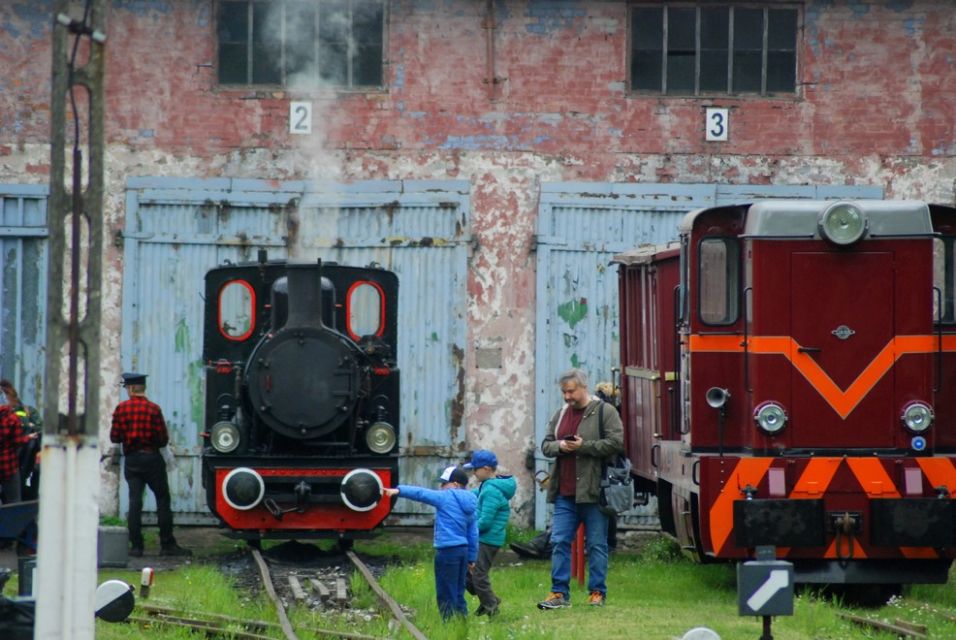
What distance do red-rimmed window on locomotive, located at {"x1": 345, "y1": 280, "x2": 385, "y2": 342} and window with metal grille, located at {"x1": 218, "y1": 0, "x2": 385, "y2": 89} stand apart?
2988mm

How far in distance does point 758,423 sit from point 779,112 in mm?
7310

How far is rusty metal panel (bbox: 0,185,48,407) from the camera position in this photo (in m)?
18.1

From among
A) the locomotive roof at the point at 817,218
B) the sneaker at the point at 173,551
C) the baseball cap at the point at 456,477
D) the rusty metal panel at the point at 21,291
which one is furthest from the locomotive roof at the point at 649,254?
the rusty metal panel at the point at 21,291

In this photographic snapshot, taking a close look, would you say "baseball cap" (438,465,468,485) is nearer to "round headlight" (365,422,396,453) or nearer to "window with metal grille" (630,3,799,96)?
"round headlight" (365,422,396,453)

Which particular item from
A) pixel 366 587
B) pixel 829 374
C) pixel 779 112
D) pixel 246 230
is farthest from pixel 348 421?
pixel 779 112

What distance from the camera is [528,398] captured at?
18.6 m

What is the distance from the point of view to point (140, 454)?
52.7 feet

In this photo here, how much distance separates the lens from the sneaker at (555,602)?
11.9 metres

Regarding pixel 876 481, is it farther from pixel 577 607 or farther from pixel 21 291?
pixel 21 291

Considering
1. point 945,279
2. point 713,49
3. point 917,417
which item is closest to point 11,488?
point 917,417

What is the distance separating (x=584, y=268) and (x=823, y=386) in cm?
648

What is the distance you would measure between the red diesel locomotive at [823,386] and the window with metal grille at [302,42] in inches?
269

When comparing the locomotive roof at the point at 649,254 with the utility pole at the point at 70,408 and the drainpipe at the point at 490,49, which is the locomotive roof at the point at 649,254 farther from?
the utility pole at the point at 70,408

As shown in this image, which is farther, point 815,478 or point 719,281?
point 719,281
